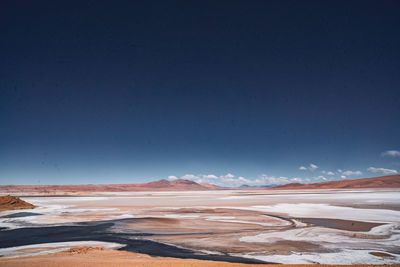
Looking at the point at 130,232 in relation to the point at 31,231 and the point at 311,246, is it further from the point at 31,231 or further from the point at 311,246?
the point at 311,246

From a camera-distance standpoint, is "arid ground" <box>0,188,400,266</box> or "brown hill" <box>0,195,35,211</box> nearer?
"arid ground" <box>0,188,400,266</box>

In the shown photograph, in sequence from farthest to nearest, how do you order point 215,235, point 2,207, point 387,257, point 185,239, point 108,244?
point 2,207
point 215,235
point 185,239
point 108,244
point 387,257

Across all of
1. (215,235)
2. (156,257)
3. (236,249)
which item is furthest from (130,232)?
(236,249)

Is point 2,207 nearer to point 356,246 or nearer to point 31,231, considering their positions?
point 31,231

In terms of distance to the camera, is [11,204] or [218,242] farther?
[11,204]

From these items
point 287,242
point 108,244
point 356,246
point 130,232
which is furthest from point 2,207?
point 356,246

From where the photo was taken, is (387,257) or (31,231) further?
(31,231)

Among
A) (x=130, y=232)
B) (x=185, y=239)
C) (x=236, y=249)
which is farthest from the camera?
(x=130, y=232)

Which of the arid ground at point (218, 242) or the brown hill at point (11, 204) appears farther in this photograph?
A: the brown hill at point (11, 204)

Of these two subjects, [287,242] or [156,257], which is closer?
[156,257]
